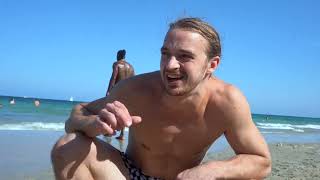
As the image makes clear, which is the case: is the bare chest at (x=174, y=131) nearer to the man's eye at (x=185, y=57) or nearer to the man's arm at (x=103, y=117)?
the man's arm at (x=103, y=117)

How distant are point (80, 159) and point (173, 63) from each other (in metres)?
0.70

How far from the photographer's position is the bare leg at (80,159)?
2.40 m

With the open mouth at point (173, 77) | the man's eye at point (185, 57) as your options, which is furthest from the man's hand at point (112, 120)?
the man's eye at point (185, 57)

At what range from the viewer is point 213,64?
275 centimetres

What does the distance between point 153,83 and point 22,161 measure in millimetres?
3628

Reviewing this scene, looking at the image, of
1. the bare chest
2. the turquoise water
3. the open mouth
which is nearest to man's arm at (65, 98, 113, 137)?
the bare chest

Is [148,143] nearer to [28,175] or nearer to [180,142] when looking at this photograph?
[180,142]

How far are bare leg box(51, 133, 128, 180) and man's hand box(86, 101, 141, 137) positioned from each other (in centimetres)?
15

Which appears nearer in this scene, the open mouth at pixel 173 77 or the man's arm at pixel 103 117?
the man's arm at pixel 103 117

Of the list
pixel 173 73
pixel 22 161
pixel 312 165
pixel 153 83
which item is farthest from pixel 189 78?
pixel 312 165

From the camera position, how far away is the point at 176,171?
9.50 ft

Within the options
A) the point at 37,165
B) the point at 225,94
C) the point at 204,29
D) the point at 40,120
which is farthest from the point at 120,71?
the point at 40,120

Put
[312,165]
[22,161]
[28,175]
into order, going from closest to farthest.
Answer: [28,175] → [22,161] → [312,165]

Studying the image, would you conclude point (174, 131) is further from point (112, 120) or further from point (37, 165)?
point (37, 165)
